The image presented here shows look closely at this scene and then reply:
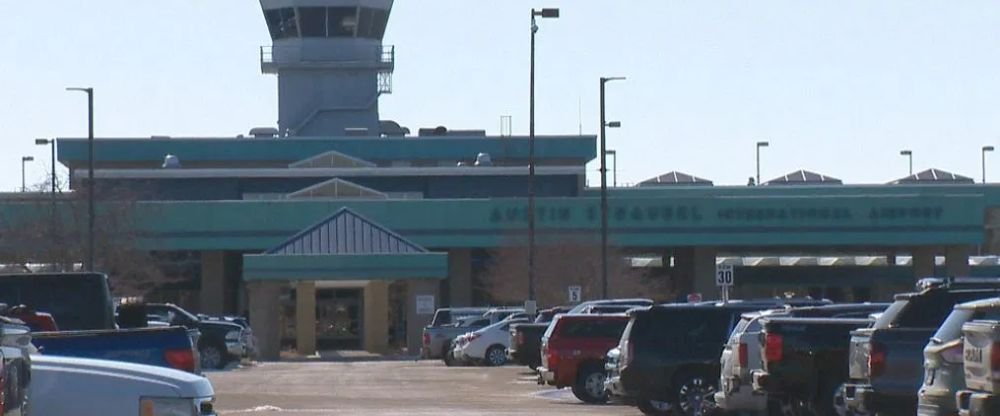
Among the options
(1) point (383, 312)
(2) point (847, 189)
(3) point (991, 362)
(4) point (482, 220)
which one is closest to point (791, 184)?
(2) point (847, 189)

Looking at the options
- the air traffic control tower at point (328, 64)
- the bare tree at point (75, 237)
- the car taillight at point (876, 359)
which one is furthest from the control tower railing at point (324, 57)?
the car taillight at point (876, 359)

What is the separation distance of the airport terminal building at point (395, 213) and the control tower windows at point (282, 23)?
A: 0.09 metres

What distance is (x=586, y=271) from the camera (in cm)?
6562

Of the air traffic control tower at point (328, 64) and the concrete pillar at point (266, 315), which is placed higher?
the air traffic control tower at point (328, 64)

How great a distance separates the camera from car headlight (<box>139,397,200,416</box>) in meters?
11.8

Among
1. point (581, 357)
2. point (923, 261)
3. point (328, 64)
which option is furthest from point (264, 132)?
point (581, 357)

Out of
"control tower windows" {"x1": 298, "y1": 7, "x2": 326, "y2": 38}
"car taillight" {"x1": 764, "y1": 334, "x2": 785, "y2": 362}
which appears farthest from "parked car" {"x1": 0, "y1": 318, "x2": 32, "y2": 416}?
"control tower windows" {"x1": 298, "y1": 7, "x2": 326, "y2": 38}

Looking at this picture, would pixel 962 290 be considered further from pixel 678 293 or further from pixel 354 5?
pixel 354 5

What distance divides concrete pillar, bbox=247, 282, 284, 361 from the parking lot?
1368 centimetres

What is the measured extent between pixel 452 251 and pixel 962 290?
5485 centimetres

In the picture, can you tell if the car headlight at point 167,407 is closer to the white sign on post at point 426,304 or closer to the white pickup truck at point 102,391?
the white pickup truck at point 102,391

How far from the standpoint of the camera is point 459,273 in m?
74.0

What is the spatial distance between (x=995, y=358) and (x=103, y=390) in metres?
6.44

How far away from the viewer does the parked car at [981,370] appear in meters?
13.5
